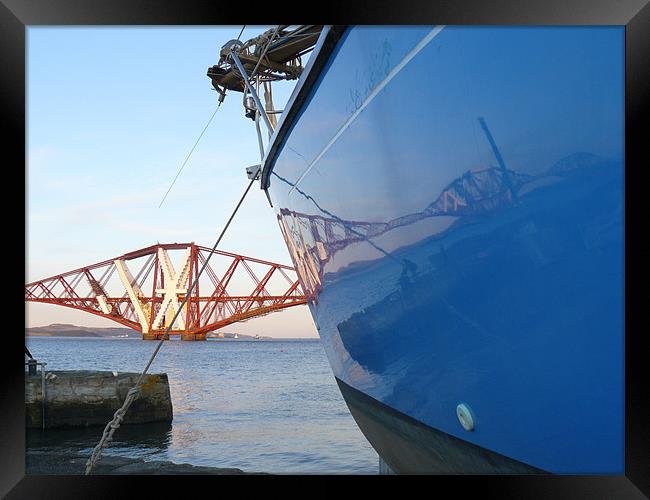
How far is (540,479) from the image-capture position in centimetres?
171

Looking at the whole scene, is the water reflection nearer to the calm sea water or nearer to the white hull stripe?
the calm sea water

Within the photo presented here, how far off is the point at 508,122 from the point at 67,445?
28.2 ft

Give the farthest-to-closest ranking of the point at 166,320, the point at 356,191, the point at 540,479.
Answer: the point at 166,320, the point at 356,191, the point at 540,479

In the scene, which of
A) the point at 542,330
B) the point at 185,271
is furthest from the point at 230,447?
the point at 185,271

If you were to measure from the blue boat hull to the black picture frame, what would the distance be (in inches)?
4.7

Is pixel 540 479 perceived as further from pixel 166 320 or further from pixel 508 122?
pixel 166 320

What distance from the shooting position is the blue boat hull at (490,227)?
123 centimetres

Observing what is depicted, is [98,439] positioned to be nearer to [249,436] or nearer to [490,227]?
[249,436]

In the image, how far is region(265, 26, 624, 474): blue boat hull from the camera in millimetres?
1228

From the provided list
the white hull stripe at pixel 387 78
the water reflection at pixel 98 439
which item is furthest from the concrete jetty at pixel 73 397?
the white hull stripe at pixel 387 78
